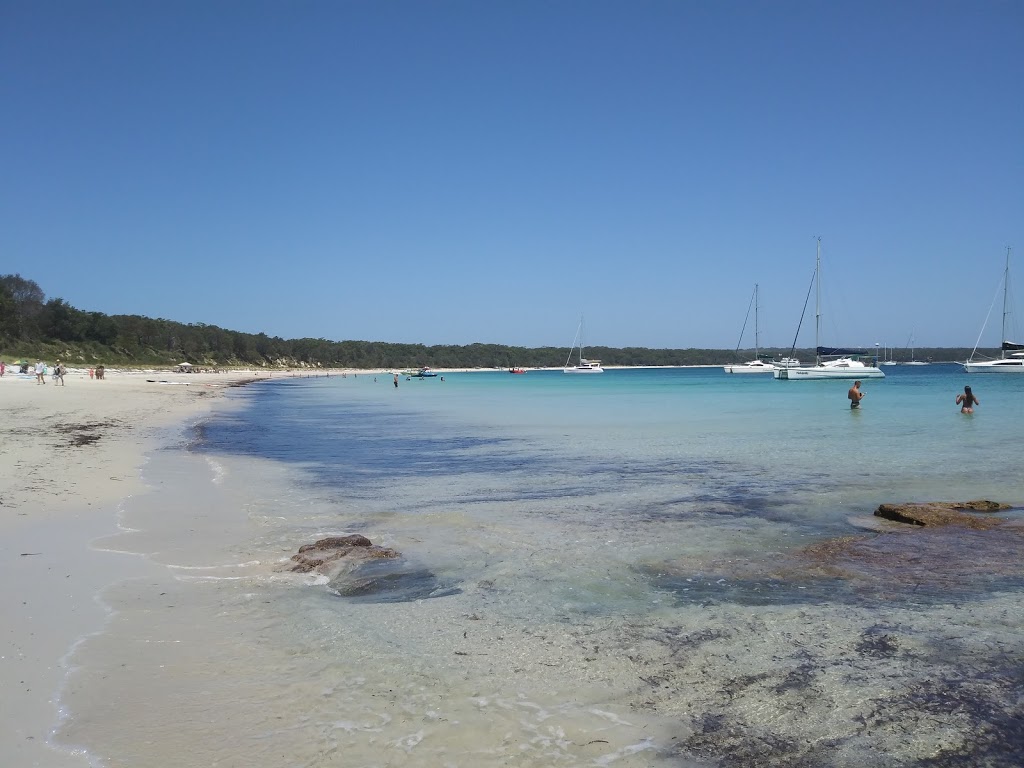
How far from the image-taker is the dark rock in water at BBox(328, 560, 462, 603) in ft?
22.4

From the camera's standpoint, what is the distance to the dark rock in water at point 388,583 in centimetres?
682

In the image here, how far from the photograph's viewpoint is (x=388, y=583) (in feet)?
23.8

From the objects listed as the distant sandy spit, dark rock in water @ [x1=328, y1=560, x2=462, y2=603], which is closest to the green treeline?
the distant sandy spit

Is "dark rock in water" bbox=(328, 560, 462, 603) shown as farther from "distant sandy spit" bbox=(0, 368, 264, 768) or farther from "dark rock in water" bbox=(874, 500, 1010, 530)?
"dark rock in water" bbox=(874, 500, 1010, 530)

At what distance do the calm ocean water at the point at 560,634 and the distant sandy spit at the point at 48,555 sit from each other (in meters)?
0.20

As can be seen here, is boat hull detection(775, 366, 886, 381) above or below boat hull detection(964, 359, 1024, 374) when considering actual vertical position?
below

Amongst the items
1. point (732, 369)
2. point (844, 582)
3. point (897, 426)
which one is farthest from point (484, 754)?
point (732, 369)

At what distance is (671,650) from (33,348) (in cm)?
8891

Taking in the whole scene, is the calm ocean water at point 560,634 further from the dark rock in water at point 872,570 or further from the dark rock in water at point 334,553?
the dark rock in water at point 334,553

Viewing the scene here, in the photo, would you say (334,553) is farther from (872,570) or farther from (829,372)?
(829,372)

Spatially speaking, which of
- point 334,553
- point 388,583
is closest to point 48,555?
point 334,553

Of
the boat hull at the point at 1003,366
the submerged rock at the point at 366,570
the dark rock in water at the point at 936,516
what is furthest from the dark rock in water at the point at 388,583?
the boat hull at the point at 1003,366

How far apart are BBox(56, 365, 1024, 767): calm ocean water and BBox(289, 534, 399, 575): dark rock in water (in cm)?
28

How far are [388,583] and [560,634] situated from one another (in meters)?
2.22
